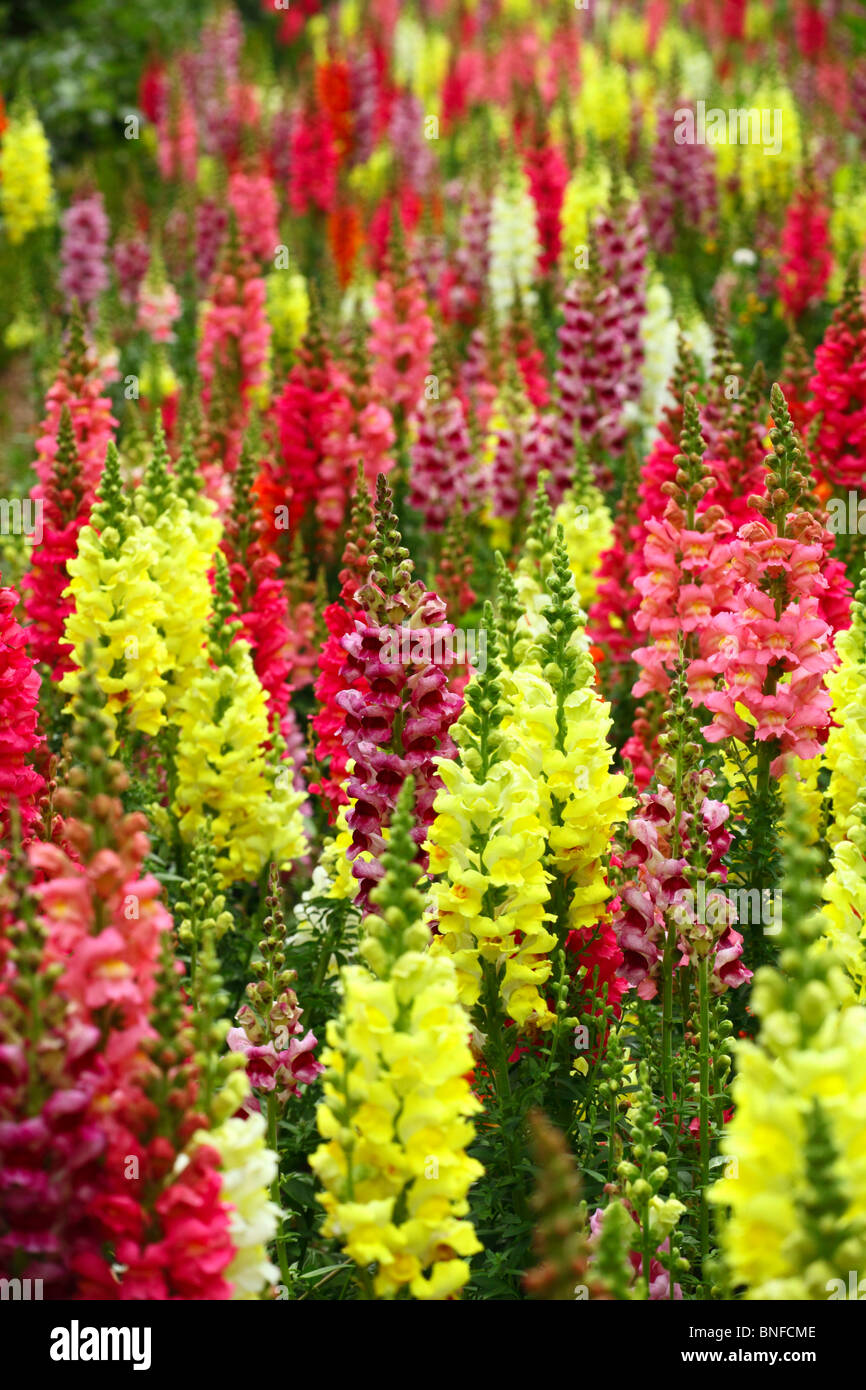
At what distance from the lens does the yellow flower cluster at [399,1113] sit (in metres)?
3.49

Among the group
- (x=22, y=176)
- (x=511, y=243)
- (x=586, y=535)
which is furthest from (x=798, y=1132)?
(x=22, y=176)

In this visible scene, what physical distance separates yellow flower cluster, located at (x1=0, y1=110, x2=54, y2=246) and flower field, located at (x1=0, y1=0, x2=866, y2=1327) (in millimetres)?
3554

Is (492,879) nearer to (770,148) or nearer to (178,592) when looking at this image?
(178,592)

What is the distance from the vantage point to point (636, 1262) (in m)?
4.37

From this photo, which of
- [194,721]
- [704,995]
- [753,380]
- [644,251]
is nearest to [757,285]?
A: [644,251]

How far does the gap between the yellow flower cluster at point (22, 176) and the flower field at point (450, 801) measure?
3.55m

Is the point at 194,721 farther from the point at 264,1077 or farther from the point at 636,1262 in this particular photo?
the point at 636,1262

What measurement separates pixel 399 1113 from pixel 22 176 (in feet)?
48.7

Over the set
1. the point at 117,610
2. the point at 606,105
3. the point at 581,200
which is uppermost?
the point at 606,105

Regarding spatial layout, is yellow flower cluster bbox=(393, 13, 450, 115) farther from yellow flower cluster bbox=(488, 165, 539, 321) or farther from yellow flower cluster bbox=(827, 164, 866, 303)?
yellow flower cluster bbox=(488, 165, 539, 321)

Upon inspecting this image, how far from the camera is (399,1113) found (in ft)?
11.6

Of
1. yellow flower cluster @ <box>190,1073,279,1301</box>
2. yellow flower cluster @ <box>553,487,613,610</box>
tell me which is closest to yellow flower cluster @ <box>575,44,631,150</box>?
yellow flower cluster @ <box>553,487,613,610</box>

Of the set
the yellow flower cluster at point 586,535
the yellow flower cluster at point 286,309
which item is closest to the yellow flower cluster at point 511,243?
the yellow flower cluster at point 286,309
